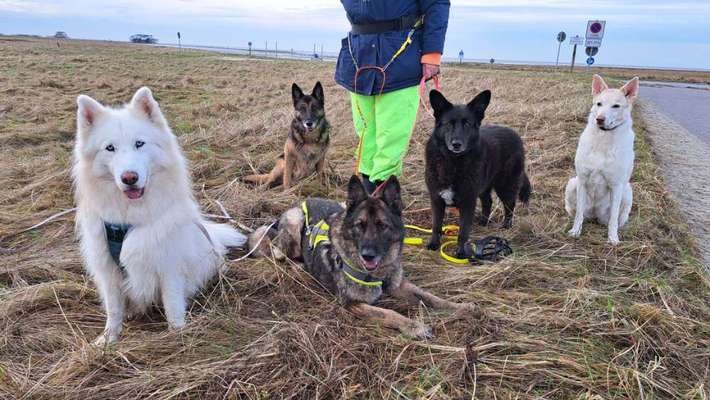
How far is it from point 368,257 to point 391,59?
1.97 m

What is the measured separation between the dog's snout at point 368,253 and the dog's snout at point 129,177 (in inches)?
55.6

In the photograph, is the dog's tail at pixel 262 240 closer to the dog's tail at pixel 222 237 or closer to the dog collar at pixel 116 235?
the dog's tail at pixel 222 237

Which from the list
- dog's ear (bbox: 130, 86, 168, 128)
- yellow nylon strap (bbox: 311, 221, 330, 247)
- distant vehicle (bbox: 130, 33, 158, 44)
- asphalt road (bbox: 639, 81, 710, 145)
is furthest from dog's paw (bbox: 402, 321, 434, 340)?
distant vehicle (bbox: 130, 33, 158, 44)

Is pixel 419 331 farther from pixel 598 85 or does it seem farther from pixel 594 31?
pixel 594 31

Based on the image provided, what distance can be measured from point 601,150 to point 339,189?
3.05 m

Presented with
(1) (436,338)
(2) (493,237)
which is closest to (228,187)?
(2) (493,237)

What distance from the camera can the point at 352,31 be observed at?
4.13 metres

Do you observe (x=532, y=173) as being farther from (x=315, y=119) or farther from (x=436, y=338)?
(x=436, y=338)

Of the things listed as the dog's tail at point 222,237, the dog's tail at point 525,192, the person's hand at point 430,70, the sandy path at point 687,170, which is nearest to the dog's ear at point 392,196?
the dog's tail at point 222,237

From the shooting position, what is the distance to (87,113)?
237 centimetres

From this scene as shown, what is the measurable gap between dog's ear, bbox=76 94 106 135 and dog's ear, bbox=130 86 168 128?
0.17 m

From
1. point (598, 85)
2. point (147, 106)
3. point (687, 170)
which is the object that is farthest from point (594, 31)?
point (147, 106)

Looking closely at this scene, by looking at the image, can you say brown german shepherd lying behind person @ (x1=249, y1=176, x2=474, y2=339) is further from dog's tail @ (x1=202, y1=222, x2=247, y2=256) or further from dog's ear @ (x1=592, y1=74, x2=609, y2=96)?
dog's ear @ (x1=592, y1=74, x2=609, y2=96)

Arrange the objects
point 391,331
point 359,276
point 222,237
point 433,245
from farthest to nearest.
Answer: point 433,245 → point 222,237 → point 359,276 → point 391,331
